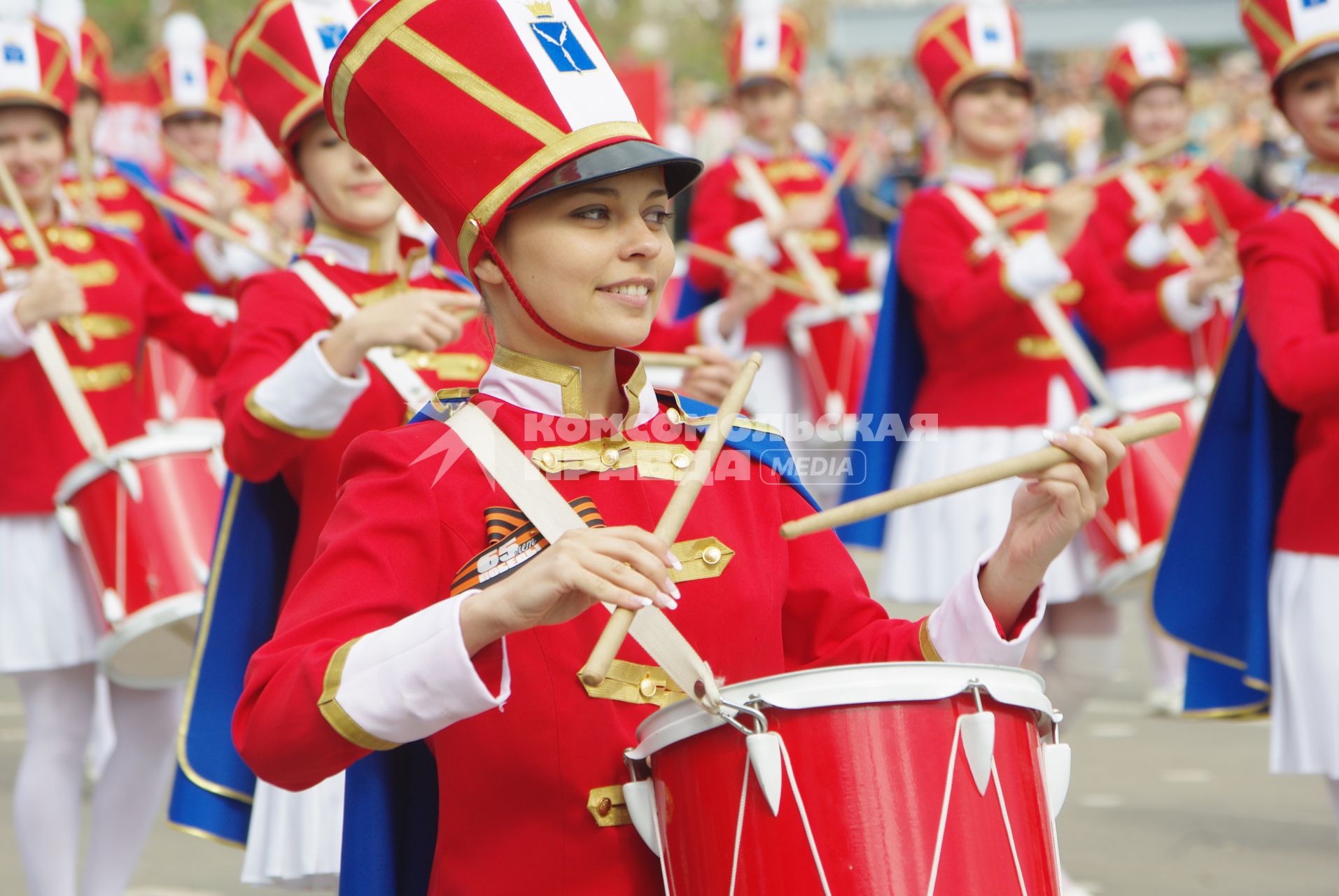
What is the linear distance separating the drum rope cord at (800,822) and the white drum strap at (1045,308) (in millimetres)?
3312

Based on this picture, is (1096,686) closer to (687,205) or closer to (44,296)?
(44,296)

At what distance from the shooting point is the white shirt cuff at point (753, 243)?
7934 millimetres

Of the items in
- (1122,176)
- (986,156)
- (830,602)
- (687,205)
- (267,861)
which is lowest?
(267,861)

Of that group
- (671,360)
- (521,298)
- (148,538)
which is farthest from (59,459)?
(521,298)

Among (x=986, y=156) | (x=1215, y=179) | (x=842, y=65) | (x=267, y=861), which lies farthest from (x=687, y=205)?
(x=842, y=65)

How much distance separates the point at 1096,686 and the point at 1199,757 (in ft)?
3.82

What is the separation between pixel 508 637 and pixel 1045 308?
340cm

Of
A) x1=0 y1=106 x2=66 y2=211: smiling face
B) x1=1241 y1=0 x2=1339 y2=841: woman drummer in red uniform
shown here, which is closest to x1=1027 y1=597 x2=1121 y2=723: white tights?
x1=1241 y1=0 x2=1339 y2=841: woman drummer in red uniform

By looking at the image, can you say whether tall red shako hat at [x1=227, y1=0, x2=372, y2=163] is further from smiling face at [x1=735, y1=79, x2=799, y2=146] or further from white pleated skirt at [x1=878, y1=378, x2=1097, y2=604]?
smiling face at [x1=735, y1=79, x2=799, y2=146]

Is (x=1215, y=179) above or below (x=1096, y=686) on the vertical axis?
above

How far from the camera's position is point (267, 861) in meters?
3.43

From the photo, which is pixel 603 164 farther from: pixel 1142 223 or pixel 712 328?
pixel 1142 223

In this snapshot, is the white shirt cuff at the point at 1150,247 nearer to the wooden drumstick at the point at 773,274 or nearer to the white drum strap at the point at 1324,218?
the wooden drumstick at the point at 773,274

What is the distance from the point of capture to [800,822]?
6.58 ft
